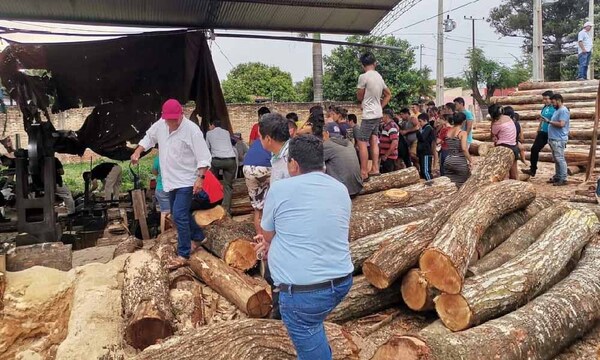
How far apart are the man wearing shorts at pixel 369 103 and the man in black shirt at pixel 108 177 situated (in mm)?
4798

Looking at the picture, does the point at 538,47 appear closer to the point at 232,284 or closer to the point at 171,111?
the point at 171,111

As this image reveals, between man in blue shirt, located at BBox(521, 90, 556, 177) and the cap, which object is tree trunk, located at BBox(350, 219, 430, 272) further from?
man in blue shirt, located at BBox(521, 90, 556, 177)

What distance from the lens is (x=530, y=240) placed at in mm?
5527

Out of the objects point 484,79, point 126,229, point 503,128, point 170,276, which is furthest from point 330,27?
point 484,79

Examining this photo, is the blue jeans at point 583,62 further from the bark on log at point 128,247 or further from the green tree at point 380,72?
the bark on log at point 128,247

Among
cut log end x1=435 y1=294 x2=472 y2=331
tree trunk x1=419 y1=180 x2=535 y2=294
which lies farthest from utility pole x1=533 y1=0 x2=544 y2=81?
cut log end x1=435 y1=294 x2=472 y2=331

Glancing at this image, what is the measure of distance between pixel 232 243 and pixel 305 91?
2543 centimetres

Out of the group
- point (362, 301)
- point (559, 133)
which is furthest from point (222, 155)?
point (559, 133)

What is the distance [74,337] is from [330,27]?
7210 millimetres

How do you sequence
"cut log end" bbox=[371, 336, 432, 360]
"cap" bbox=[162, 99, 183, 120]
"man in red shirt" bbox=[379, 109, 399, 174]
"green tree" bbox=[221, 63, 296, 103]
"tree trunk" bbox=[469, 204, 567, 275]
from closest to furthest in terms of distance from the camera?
1. "cut log end" bbox=[371, 336, 432, 360]
2. "cap" bbox=[162, 99, 183, 120]
3. "tree trunk" bbox=[469, 204, 567, 275]
4. "man in red shirt" bbox=[379, 109, 399, 174]
5. "green tree" bbox=[221, 63, 296, 103]

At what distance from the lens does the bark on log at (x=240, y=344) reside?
335 centimetres

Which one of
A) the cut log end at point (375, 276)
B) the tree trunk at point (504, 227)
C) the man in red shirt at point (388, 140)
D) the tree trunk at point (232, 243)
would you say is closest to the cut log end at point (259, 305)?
the tree trunk at point (232, 243)

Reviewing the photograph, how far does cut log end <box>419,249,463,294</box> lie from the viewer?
161 inches

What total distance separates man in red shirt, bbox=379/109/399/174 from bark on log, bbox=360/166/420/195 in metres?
1.05
